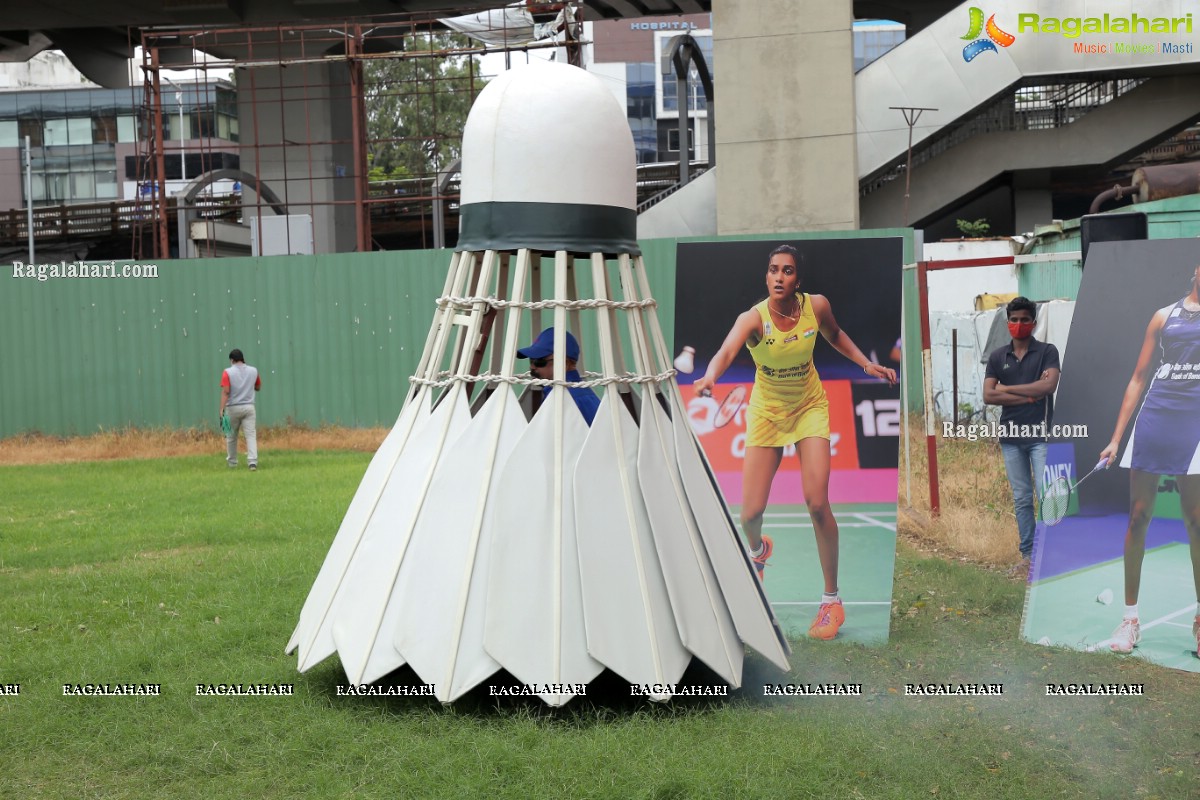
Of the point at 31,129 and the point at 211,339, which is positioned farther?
the point at 31,129

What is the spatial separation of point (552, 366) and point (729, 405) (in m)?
1.62

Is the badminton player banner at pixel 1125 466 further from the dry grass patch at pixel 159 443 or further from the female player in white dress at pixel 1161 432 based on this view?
the dry grass patch at pixel 159 443

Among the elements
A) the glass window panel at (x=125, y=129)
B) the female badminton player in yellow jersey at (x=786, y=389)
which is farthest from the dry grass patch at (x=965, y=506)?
the glass window panel at (x=125, y=129)

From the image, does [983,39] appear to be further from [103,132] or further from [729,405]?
[103,132]

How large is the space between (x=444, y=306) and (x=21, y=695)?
2793 mm

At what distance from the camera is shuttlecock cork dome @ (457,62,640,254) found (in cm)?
558

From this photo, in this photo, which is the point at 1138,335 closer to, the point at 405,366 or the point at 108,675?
the point at 108,675

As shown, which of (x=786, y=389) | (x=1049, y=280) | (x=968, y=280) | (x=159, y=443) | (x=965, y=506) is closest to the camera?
(x=786, y=389)

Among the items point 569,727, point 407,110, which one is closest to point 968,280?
point 569,727

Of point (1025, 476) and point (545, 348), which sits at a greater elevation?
point (545, 348)

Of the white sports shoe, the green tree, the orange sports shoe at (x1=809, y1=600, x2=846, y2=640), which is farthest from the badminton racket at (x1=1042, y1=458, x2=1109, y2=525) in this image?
the green tree

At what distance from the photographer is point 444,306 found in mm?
5867

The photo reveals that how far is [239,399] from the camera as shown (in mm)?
14977

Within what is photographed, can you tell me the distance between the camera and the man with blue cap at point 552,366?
19.0 feet
